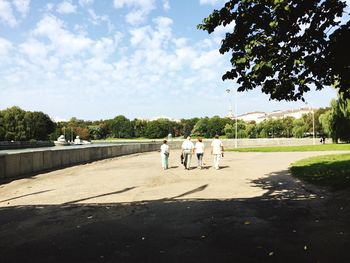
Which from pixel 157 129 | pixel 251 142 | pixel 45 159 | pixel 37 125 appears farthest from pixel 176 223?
pixel 157 129

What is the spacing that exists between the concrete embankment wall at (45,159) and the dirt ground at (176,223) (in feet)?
12.2

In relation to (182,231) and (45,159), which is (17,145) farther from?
(182,231)

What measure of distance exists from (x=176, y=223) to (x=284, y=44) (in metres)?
5.26

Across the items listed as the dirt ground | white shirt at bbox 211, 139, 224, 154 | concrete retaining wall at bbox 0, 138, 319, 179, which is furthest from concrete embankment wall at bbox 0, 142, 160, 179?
white shirt at bbox 211, 139, 224, 154

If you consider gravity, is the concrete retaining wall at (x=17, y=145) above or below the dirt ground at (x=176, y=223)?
→ above

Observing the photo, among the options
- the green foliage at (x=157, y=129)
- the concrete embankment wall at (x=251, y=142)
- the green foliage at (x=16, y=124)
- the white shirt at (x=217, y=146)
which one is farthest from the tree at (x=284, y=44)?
the green foliage at (x=157, y=129)

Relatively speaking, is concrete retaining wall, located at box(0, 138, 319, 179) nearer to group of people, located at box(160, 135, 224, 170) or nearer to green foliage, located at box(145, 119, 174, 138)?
group of people, located at box(160, 135, 224, 170)

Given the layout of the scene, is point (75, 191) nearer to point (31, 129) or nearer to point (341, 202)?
point (341, 202)

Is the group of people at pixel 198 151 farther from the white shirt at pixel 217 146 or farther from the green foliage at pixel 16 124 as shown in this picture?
the green foliage at pixel 16 124

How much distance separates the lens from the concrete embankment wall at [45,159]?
17.5 m

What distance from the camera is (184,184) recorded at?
14.5 meters

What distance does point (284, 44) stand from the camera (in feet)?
33.9

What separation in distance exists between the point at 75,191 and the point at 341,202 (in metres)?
7.68

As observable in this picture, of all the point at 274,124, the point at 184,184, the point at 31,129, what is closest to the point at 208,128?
the point at 274,124
